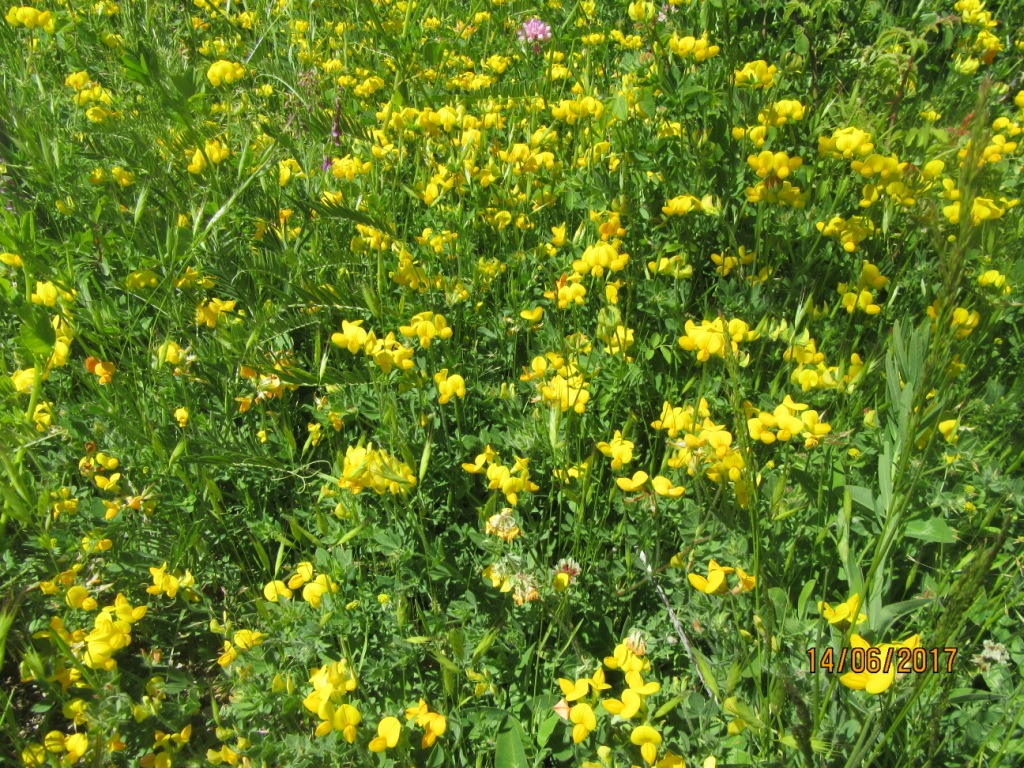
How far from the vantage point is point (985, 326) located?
2197 mm

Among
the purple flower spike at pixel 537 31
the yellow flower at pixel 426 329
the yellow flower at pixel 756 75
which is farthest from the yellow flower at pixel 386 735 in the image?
the purple flower spike at pixel 537 31

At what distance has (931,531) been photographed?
5.67 ft

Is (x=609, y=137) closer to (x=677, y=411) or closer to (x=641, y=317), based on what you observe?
(x=641, y=317)

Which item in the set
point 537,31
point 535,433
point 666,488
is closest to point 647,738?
point 666,488

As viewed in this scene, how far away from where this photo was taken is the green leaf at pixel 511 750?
63.2 inches

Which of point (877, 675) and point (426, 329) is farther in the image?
point (426, 329)

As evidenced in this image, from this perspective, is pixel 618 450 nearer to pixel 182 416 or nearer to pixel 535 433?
pixel 535 433

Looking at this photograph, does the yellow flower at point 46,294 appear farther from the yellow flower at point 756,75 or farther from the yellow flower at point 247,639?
the yellow flower at point 756,75

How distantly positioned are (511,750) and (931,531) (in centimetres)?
107

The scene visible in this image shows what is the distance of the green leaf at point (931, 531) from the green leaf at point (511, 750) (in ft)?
3.25

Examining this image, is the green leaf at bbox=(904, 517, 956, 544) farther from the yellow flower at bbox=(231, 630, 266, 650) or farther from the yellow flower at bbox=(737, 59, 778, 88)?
the yellow flower at bbox=(231, 630, 266, 650)

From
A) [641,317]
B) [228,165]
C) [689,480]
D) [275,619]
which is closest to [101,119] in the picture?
[228,165]

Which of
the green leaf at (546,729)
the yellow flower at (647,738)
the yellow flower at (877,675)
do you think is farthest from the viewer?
the green leaf at (546,729)

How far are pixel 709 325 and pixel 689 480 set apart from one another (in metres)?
0.39
